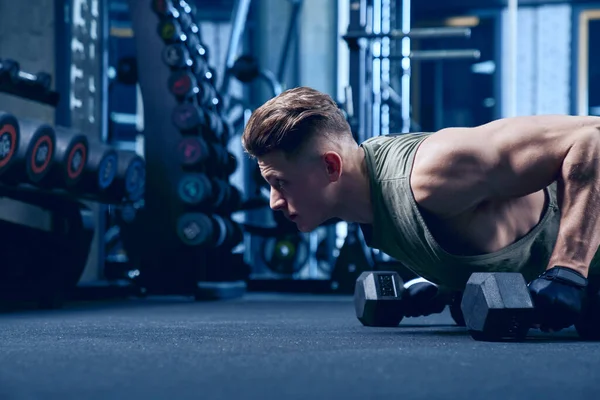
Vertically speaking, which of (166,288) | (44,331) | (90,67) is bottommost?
(166,288)

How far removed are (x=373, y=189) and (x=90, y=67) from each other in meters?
3.09

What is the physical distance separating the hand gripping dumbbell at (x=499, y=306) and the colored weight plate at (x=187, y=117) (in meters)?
2.30

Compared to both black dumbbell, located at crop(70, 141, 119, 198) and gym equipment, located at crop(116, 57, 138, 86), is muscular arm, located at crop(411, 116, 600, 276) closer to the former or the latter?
black dumbbell, located at crop(70, 141, 119, 198)

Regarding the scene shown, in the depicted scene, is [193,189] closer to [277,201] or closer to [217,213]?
[217,213]

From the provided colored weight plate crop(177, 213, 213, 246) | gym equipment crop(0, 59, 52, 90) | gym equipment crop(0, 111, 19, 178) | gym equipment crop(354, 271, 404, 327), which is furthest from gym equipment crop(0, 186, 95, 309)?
gym equipment crop(354, 271, 404, 327)

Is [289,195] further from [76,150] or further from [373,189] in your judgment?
[76,150]

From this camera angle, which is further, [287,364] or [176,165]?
[176,165]

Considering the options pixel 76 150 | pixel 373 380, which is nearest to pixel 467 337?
pixel 373 380

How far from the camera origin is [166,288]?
11.8ft

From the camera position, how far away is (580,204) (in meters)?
1.39

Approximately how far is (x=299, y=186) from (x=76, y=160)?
1.58 meters

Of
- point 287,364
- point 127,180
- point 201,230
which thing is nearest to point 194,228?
point 201,230

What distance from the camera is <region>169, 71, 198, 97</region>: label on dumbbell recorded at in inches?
141

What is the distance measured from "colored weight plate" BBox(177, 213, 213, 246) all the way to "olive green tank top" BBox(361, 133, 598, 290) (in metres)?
2.03
